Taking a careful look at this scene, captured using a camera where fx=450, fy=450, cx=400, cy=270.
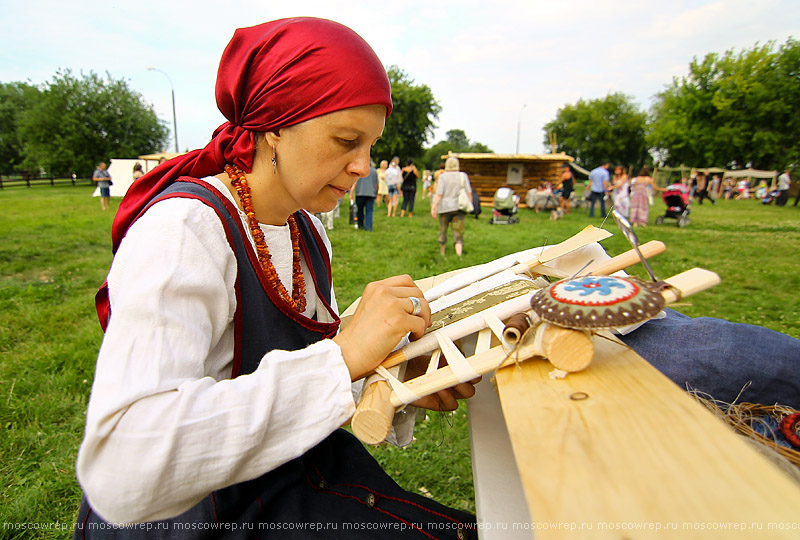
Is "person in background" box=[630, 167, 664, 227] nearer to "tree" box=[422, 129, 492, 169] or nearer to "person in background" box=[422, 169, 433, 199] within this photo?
"person in background" box=[422, 169, 433, 199]

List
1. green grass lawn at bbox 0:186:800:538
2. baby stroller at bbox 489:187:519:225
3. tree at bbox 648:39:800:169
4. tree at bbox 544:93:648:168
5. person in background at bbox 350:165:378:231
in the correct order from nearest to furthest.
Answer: green grass lawn at bbox 0:186:800:538, person in background at bbox 350:165:378:231, baby stroller at bbox 489:187:519:225, tree at bbox 648:39:800:169, tree at bbox 544:93:648:168

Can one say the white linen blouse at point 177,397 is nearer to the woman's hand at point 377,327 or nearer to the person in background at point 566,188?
the woman's hand at point 377,327

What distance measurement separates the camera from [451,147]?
97000mm

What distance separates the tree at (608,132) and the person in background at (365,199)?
5404 centimetres

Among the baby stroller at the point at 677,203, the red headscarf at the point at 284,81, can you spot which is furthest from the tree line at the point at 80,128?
the red headscarf at the point at 284,81

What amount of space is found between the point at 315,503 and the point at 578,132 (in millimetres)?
65337

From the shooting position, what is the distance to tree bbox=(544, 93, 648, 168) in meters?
56.5

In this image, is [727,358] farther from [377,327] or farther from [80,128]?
[80,128]

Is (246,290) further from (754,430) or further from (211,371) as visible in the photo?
(754,430)

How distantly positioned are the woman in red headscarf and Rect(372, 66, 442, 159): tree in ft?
155

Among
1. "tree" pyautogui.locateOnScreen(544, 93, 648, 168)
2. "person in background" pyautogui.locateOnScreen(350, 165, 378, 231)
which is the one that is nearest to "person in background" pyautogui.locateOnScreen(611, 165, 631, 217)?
"person in background" pyautogui.locateOnScreen(350, 165, 378, 231)

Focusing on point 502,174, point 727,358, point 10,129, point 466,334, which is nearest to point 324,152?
point 466,334

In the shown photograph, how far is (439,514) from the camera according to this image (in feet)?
3.55

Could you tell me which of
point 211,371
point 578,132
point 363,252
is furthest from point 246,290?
point 578,132
